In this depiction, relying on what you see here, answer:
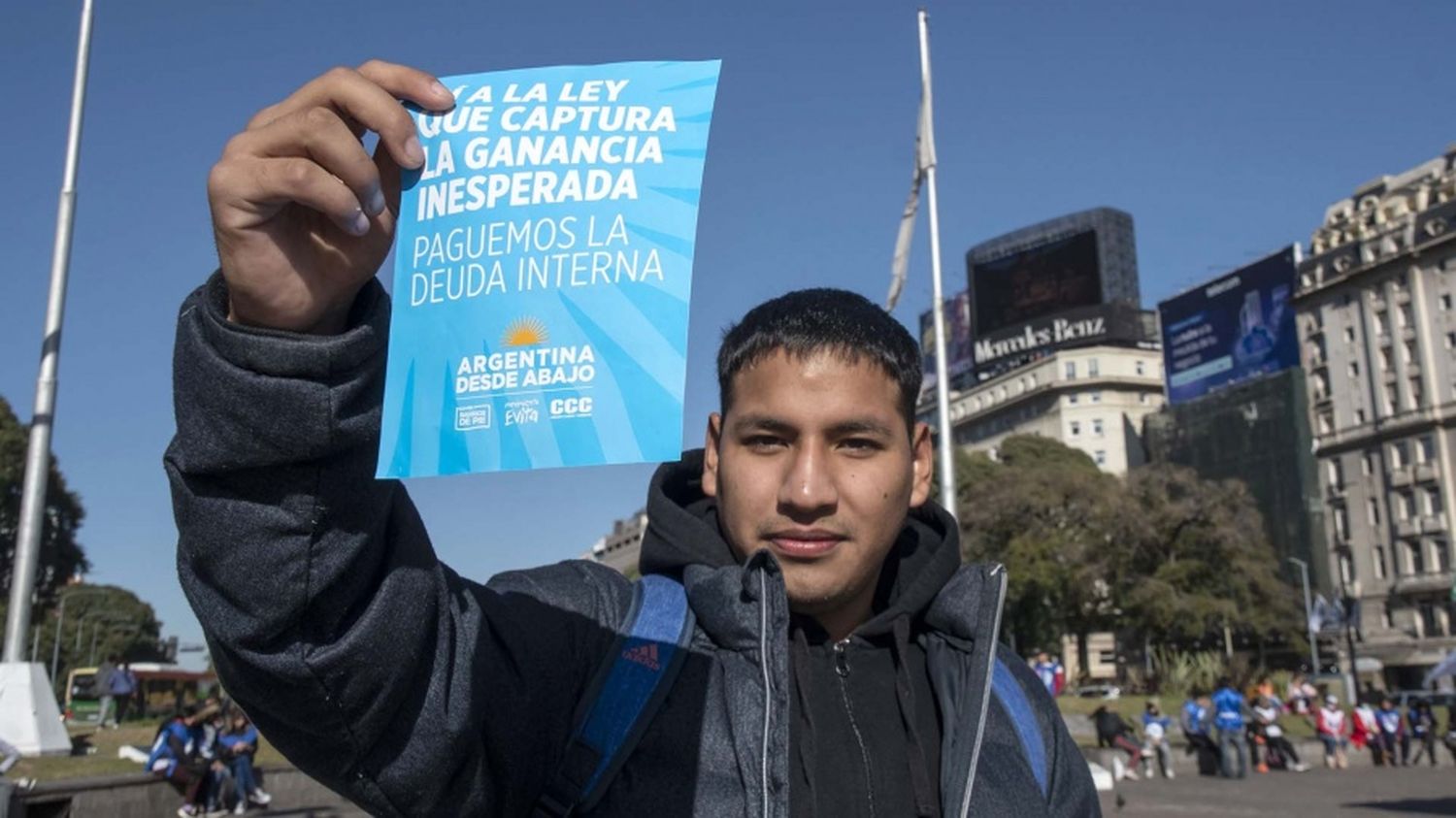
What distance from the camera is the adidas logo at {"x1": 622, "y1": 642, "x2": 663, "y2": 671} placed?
1675 mm

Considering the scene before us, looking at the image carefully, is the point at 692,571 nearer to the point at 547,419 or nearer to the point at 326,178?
the point at 547,419

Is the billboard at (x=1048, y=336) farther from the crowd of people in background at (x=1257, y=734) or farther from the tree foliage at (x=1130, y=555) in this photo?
the crowd of people in background at (x=1257, y=734)

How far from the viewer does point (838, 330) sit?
1.95m

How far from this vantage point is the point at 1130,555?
4209 cm

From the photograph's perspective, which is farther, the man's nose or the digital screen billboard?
the digital screen billboard

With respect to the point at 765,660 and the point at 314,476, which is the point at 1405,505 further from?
the point at 314,476

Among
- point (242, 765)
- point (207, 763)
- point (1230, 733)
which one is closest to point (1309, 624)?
point (1230, 733)

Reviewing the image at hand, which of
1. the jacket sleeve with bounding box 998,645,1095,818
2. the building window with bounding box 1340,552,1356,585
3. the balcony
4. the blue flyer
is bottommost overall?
the jacket sleeve with bounding box 998,645,1095,818

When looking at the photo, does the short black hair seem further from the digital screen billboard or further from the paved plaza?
the digital screen billboard

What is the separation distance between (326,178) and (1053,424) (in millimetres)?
94362

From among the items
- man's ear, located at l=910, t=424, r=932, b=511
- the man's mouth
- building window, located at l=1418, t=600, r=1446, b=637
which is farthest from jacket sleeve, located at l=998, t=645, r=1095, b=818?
building window, located at l=1418, t=600, r=1446, b=637

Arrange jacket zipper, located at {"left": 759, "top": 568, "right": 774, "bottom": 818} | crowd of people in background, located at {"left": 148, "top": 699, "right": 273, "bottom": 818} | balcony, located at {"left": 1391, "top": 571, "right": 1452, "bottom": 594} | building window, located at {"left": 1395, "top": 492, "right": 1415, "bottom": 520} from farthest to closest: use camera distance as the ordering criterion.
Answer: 1. building window, located at {"left": 1395, "top": 492, "right": 1415, "bottom": 520}
2. balcony, located at {"left": 1391, "top": 571, "right": 1452, "bottom": 594}
3. crowd of people in background, located at {"left": 148, "top": 699, "right": 273, "bottom": 818}
4. jacket zipper, located at {"left": 759, "top": 568, "right": 774, "bottom": 818}

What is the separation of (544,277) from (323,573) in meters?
0.46

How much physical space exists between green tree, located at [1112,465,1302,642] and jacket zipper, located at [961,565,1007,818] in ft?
134
